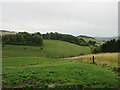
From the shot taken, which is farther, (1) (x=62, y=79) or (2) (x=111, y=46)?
(2) (x=111, y=46)

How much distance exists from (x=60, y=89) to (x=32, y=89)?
148 centimetres

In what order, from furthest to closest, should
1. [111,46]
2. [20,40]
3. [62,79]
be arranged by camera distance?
1. [20,40]
2. [111,46]
3. [62,79]

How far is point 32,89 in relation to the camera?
6.43m

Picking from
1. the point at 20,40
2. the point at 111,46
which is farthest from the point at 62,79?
the point at 20,40

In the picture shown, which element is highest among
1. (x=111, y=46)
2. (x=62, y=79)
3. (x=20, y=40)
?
(x=20, y=40)

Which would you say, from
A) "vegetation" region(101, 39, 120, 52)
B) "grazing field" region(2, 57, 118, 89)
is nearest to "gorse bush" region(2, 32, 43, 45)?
"vegetation" region(101, 39, 120, 52)

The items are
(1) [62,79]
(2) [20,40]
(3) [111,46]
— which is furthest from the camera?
(2) [20,40]

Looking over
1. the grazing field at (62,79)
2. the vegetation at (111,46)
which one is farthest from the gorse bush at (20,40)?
the grazing field at (62,79)

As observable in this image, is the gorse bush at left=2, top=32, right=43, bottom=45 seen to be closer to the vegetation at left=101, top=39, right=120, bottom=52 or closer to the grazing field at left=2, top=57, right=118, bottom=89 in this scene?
the vegetation at left=101, top=39, right=120, bottom=52

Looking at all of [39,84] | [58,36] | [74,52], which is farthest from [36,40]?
[39,84]

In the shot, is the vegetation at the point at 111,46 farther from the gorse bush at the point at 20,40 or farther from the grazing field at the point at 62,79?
the grazing field at the point at 62,79

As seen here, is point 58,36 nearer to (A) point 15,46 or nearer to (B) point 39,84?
(A) point 15,46

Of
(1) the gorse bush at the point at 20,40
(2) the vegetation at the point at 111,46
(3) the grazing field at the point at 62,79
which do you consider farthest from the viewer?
(1) the gorse bush at the point at 20,40

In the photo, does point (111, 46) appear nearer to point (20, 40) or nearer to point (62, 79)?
point (20, 40)
